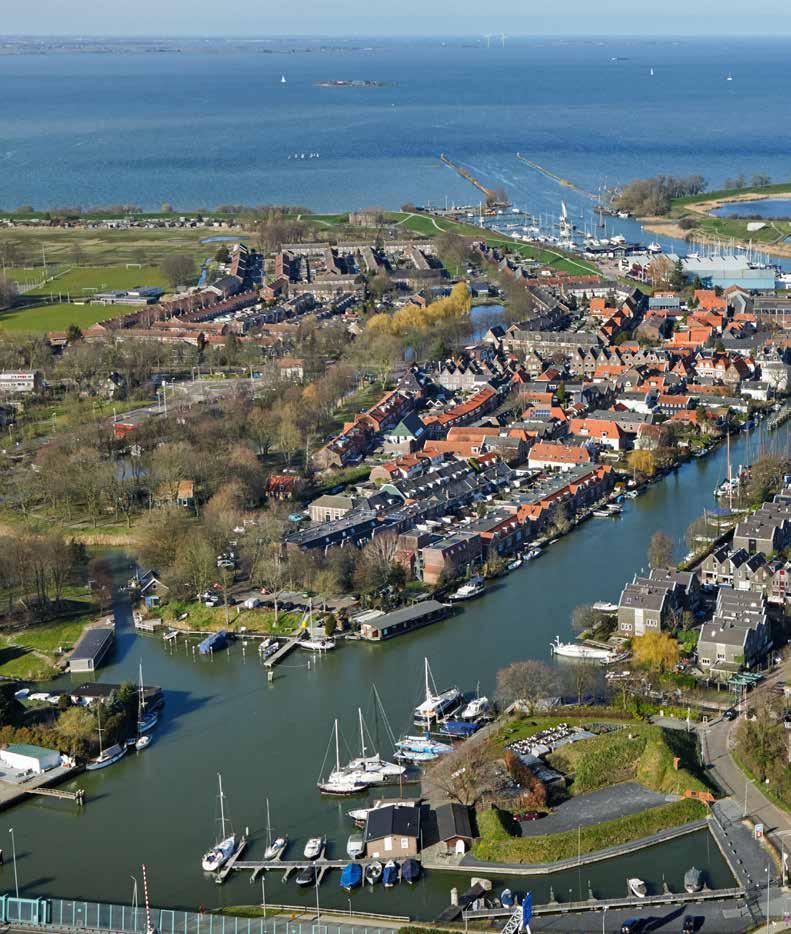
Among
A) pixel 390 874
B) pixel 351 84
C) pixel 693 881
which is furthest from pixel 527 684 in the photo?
pixel 351 84

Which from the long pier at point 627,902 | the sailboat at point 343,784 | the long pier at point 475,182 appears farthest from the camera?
the long pier at point 475,182

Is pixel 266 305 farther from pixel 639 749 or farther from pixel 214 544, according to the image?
pixel 639 749

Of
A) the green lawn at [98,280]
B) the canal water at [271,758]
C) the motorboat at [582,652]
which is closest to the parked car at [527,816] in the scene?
the canal water at [271,758]

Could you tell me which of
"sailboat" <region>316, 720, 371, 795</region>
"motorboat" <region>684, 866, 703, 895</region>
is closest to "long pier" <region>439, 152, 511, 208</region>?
"sailboat" <region>316, 720, 371, 795</region>

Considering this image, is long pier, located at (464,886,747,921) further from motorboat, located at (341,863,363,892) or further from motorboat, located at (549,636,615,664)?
motorboat, located at (549,636,615,664)

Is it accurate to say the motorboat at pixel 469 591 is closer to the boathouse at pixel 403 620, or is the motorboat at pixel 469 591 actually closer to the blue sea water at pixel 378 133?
the boathouse at pixel 403 620
